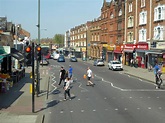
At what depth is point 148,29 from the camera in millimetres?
42312

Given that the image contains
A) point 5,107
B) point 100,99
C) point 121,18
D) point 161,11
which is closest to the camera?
point 5,107

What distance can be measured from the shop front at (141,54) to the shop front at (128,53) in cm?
112

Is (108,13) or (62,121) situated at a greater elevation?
(108,13)

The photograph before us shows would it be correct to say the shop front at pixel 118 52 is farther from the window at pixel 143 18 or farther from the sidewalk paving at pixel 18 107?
the sidewalk paving at pixel 18 107

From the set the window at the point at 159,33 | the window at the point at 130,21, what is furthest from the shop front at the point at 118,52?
the window at the point at 159,33

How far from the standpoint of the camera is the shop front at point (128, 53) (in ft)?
157

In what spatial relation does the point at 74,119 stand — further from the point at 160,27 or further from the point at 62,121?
the point at 160,27

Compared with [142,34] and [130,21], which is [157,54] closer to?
[142,34]

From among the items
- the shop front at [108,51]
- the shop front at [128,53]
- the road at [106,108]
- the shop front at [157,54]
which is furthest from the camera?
the shop front at [108,51]

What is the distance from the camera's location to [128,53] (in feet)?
169

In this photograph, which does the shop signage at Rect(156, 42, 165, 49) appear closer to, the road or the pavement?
the road

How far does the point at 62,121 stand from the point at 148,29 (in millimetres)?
33241

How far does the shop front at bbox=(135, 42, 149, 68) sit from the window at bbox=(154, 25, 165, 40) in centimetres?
320

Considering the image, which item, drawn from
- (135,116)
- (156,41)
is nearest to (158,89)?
(135,116)
